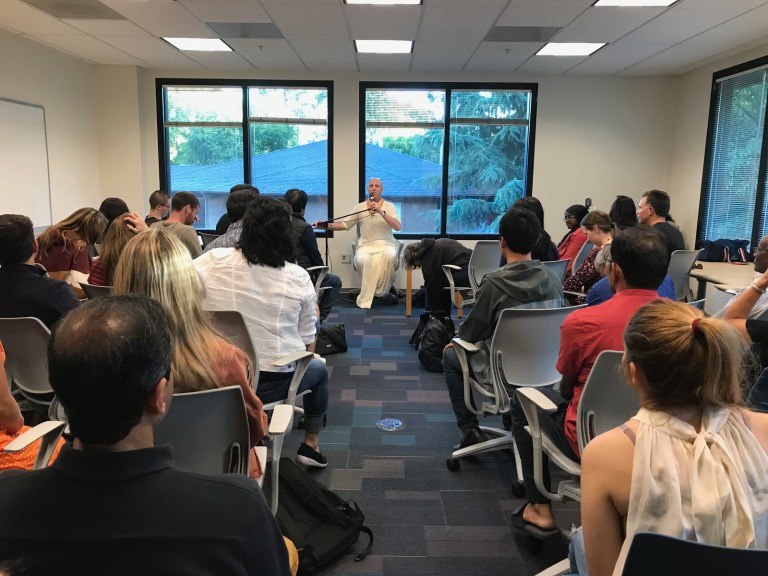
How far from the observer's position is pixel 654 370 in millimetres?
1171

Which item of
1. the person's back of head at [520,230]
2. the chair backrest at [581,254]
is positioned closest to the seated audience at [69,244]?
the person's back of head at [520,230]

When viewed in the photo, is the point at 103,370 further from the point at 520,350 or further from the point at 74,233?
the point at 74,233

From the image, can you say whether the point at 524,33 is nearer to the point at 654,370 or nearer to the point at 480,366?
the point at 480,366

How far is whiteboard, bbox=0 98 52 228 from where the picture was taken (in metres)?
5.21

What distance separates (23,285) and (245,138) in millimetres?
5194

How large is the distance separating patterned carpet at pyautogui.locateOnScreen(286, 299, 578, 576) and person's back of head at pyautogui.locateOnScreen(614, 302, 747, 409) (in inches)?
50.1

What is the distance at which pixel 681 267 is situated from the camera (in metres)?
4.81

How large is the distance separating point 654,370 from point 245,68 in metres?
6.85

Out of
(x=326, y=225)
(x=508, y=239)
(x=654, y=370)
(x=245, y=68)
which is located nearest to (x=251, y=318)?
(x=508, y=239)

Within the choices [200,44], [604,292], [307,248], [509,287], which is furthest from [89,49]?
[604,292]

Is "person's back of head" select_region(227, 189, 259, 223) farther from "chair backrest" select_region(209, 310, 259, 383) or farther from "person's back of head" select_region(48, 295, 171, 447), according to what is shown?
"person's back of head" select_region(48, 295, 171, 447)

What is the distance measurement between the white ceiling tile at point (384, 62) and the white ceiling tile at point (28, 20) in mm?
2817

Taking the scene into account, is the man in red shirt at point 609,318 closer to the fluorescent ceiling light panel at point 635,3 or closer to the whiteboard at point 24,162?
the fluorescent ceiling light panel at point 635,3

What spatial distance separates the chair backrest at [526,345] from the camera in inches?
99.0
